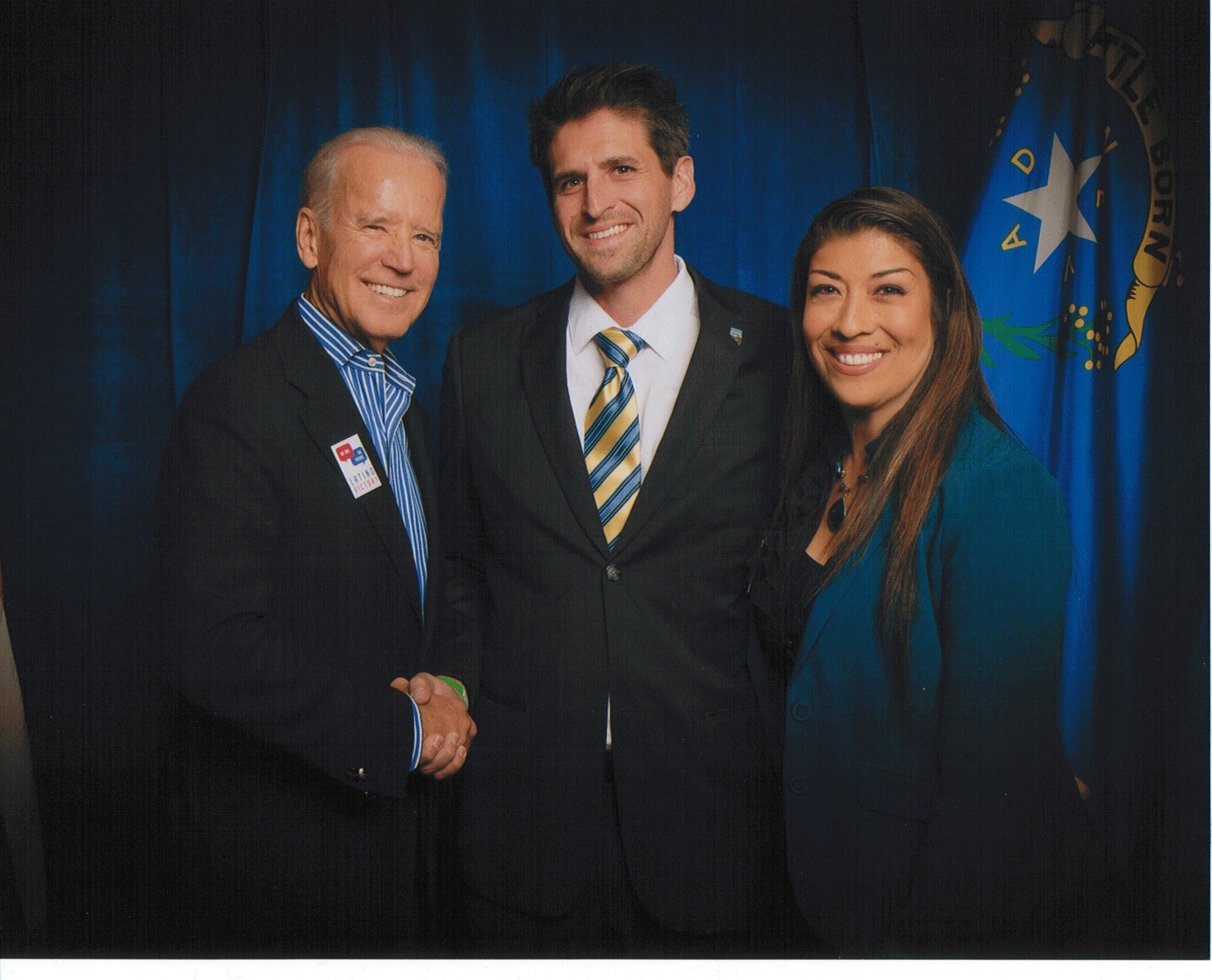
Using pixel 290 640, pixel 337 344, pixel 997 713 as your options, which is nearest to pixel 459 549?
pixel 290 640

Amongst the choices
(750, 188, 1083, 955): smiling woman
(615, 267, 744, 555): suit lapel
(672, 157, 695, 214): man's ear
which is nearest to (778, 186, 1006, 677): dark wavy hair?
(750, 188, 1083, 955): smiling woman

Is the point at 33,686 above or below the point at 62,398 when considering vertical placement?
below

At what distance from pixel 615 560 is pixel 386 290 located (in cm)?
80

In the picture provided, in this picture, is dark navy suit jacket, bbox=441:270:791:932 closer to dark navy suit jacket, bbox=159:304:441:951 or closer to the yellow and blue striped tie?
the yellow and blue striped tie

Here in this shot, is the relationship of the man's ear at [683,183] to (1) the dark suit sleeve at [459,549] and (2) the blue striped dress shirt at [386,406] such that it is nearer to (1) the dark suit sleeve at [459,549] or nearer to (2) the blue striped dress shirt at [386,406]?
(1) the dark suit sleeve at [459,549]

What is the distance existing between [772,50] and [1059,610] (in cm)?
145

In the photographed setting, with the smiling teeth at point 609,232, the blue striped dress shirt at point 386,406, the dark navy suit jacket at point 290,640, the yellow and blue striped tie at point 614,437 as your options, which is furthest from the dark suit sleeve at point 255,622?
the smiling teeth at point 609,232

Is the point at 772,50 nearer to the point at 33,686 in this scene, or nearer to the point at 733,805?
the point at 733,805

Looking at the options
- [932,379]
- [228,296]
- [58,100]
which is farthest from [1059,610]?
[58,100]

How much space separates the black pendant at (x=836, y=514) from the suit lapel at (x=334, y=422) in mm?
931

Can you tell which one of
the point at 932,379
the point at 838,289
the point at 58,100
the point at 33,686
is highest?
the point at 58,100

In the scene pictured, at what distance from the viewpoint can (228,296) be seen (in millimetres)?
2340

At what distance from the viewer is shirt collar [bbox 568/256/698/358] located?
86.7 inches

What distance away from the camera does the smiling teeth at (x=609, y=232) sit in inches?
86.4
